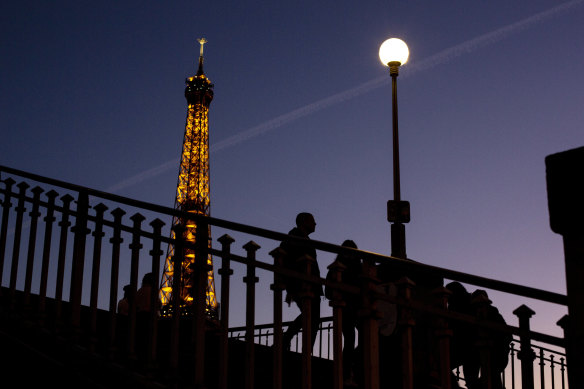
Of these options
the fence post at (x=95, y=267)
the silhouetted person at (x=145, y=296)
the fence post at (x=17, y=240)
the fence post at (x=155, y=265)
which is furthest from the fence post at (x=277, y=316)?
the silhouetted person at (x=145, y=296)

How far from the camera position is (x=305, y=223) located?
7348 millimetres

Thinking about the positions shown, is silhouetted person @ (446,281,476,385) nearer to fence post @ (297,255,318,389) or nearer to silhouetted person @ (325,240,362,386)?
silhouetted person @ (325,240,362,386)

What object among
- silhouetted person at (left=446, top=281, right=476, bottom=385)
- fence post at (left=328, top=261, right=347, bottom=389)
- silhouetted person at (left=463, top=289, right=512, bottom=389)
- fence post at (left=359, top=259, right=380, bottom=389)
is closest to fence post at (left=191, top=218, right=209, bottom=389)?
fence post at (left=328, top=261, right=347, bottom=389)

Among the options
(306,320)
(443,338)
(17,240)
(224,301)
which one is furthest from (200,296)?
(17,240)

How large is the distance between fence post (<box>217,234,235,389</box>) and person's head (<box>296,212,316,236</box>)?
2345mm

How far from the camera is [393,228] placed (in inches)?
360

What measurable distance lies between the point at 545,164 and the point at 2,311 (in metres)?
4.36

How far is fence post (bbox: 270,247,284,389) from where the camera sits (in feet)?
15.6

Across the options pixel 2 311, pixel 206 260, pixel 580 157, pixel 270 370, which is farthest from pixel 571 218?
pixel 2 311

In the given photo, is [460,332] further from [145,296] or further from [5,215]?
[145,296]

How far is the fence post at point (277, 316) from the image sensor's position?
187 inches

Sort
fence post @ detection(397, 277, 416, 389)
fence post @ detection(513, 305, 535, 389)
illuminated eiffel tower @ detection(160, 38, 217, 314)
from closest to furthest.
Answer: fence post @ detection(513, 305, 535, 389) → fence post @ detection(397, 277, 416, 389) → illuminated eiffel tower @ detection(160, 38, 217, 314)

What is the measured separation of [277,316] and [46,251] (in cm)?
231

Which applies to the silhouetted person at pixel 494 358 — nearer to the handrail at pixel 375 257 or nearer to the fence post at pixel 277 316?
the handrail at pixel 375 257
